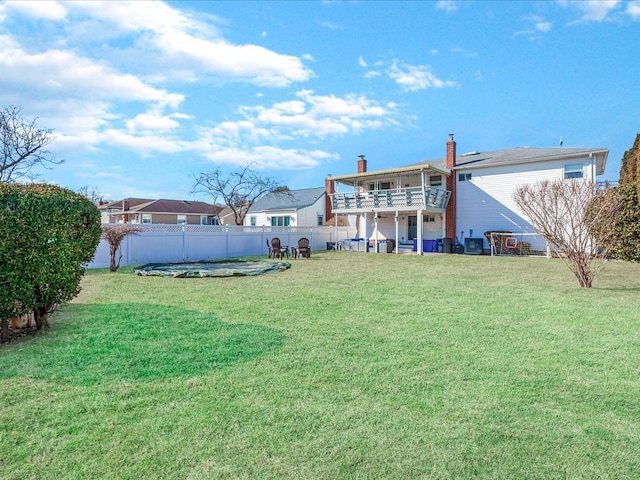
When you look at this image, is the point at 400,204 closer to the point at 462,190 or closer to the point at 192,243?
the point at 462,190

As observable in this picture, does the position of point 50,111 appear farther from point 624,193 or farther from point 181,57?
point 624,193

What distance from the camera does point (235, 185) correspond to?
34625 millimetres

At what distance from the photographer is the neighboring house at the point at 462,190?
66.4 feet

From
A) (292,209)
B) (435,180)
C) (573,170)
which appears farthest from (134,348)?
(292,209)

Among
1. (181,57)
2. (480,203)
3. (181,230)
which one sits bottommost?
(181,230)

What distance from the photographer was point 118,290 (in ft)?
29.3

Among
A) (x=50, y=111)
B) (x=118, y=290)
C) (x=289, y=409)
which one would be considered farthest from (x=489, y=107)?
(x=50, y=111)

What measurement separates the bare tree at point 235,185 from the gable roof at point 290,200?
1722mm

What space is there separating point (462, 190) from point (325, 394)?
2253cm

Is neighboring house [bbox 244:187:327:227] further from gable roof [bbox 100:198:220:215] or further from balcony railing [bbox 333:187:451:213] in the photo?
balcony railing [bbox 333:187:451:213]

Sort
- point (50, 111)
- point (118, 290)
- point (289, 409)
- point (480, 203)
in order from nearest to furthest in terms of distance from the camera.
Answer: point (289, 409)
point (118, 290)
point (50, 111)
point (480, 203)

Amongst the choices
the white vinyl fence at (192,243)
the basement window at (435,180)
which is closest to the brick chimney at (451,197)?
the basement window at (435,180)

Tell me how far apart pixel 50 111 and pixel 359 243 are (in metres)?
18.3

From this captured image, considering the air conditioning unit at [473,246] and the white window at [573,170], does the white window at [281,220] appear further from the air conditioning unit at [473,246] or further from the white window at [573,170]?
the white window at [573,170]
